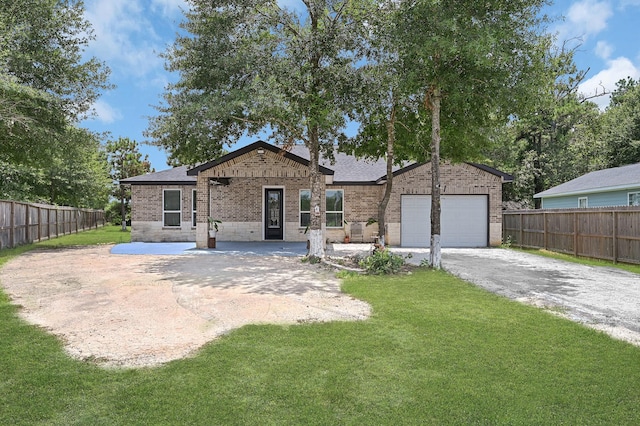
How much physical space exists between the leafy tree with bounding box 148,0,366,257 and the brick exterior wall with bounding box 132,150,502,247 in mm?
5801

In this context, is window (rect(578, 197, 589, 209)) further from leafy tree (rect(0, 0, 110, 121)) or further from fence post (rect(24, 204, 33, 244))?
fence post (rect(24, 204, 33, 244))

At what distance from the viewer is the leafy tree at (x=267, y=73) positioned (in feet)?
39.5

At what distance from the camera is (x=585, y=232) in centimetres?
A: 1408

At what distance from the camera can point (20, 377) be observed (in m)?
3.99

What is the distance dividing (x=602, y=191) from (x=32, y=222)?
25.3m

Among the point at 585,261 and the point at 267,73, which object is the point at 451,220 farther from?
the point at 267,73

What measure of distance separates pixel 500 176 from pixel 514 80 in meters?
8.39

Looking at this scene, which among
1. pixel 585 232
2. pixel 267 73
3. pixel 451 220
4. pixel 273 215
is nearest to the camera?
pixel 267 73

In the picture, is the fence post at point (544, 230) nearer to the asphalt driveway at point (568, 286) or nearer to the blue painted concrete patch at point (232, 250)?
the asphalt driveway at point (568, 286)

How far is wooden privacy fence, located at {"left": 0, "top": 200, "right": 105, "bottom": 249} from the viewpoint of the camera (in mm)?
16297

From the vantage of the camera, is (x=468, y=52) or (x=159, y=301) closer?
(x=159, y=301)

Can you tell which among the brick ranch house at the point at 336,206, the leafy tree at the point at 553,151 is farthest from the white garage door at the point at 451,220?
the leafy tree at the point at 553,151

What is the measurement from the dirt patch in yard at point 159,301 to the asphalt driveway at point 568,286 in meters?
3.17

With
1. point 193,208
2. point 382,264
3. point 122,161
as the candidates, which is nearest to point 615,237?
point 382,264
